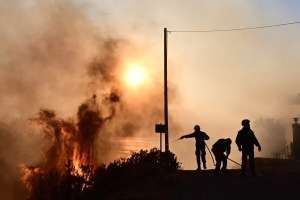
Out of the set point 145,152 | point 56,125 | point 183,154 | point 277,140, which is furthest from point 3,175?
point 183,154

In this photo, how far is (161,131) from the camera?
24.1m

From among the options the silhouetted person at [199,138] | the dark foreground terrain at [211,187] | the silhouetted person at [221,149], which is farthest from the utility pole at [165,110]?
the dark foreground terrain at [211,187]

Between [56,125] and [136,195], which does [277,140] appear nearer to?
[56,125]

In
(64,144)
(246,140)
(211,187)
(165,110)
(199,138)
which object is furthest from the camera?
(64,144)

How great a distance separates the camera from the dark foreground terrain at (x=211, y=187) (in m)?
15.0

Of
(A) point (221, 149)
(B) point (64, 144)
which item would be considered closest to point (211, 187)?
(A) point (221, 149)

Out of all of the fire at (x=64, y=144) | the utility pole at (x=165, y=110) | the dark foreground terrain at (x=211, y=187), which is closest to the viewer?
the dark foreground terrain at (x=211, y=187)

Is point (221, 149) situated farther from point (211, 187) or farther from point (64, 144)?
point (64, 144)

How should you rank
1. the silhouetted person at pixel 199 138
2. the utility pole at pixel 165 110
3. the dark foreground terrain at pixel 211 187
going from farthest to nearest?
the utility pole at pixel 165 110
the silhouetted person at pixel 199 138
the dark foreground terrain at pixel 211 187

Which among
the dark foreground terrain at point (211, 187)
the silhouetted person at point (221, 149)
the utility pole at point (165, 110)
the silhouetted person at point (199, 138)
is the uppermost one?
the utility pole at point (165, 110)

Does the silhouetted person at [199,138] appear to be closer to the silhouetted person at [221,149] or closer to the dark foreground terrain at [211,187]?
the silhouetted person at [221,149]

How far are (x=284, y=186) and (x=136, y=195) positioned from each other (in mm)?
4596

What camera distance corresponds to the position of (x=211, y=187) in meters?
16.5

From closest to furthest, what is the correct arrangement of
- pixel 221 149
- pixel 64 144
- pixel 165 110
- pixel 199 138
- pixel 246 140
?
pixel 246 140
pixel 221 149
pixel 199 138
pixel 165 110
pixel 64 144
